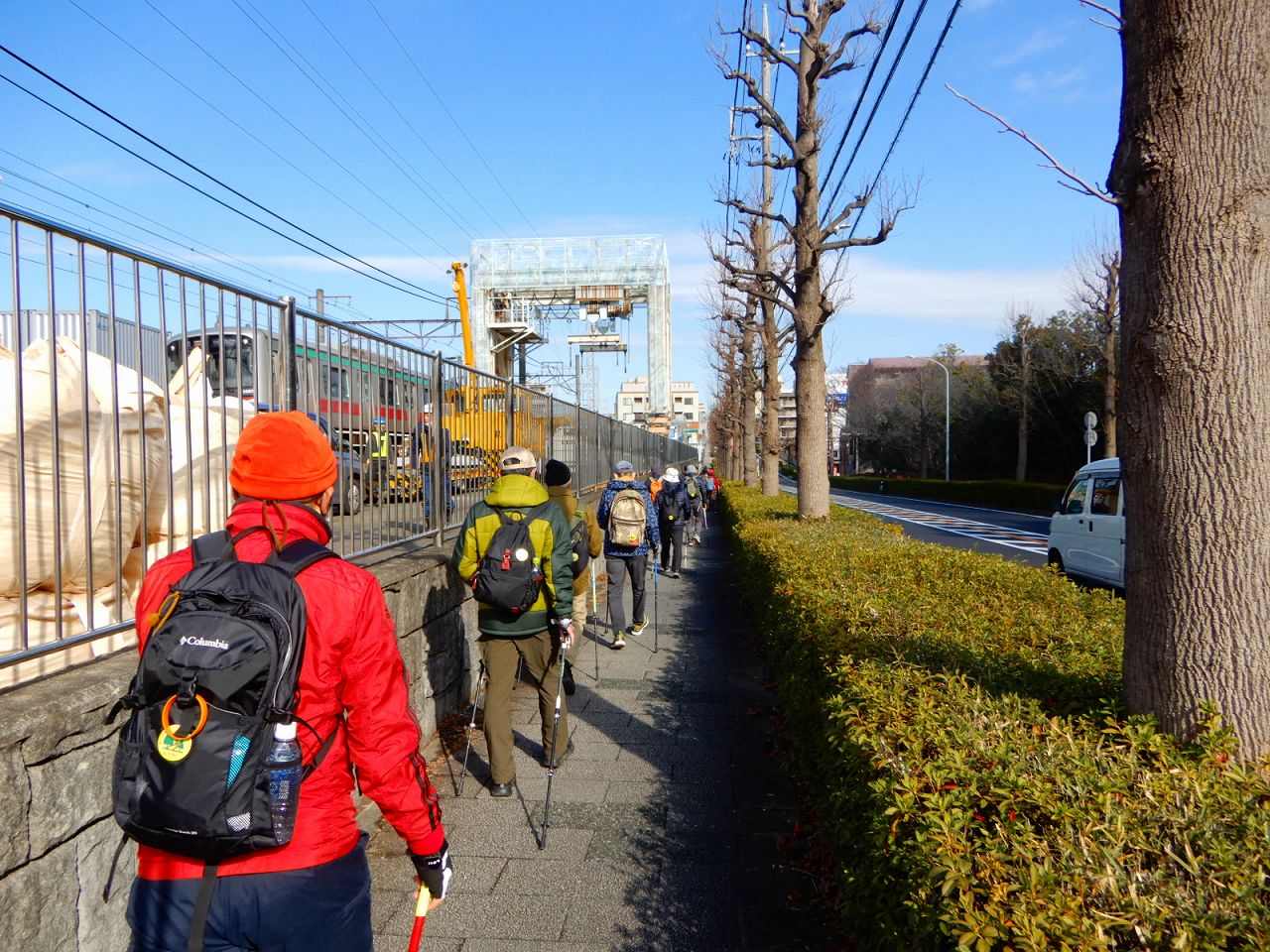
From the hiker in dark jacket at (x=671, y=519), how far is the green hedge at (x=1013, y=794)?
366 inches

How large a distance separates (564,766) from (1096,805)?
12.2 feet

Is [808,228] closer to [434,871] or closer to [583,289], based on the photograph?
[434,871]

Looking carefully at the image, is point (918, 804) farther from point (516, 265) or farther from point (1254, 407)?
point (516, 265)

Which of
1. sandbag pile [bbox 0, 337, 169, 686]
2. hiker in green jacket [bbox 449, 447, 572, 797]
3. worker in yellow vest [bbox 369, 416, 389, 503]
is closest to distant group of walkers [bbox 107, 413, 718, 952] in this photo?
sandbag pile [bbox 0, 337, 169, 686]

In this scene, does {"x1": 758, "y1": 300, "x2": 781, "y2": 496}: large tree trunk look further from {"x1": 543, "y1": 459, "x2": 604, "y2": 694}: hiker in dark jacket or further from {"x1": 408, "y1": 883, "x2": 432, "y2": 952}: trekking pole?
{"x1": 408, "y1": 883, "x2": 432, "y2": 952}: trekking pole

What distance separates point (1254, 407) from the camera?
2.67m

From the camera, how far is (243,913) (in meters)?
1.86

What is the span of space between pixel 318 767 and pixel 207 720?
0.34 m

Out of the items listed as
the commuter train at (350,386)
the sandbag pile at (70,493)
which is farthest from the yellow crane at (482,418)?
the sandbag pile at (70,493)

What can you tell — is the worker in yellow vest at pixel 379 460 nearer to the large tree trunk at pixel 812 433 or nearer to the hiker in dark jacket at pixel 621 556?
the hiker in dark jacket at pixel 621 556

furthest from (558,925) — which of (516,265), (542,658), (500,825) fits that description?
(516,265)

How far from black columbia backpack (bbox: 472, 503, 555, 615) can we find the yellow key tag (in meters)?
3.06

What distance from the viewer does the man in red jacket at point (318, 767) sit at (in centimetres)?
187

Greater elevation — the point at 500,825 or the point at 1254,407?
the point at 1254,407
